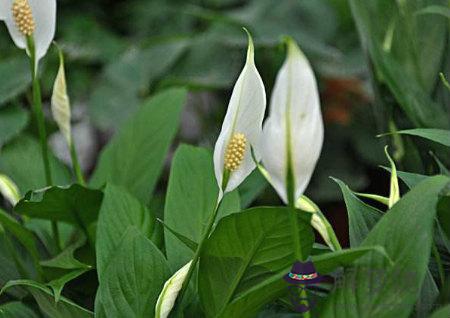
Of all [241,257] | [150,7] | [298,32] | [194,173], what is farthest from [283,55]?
[241,257]

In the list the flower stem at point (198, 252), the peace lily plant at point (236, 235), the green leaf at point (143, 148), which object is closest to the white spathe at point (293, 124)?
the peace lily plant at point (236, 235)

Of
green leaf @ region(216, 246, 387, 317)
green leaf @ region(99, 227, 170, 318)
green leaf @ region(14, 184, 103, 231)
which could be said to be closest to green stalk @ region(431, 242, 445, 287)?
green leaf @ region(216, 246, 387, 317)

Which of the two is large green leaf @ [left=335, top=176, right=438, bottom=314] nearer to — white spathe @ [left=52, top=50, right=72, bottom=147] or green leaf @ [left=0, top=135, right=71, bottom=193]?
white spathe @ [left=52, top=50, right=72, bottom=147]

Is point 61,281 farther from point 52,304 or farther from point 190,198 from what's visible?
point 190,198

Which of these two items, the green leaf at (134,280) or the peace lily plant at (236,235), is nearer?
the peace lily plant at (236,235)

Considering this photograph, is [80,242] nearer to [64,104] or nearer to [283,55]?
[64,104]

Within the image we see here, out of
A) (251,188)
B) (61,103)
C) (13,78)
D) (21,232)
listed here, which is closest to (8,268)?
(21,232)

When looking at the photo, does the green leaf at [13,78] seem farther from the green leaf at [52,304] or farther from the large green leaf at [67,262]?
the green leaf at [52,304]
